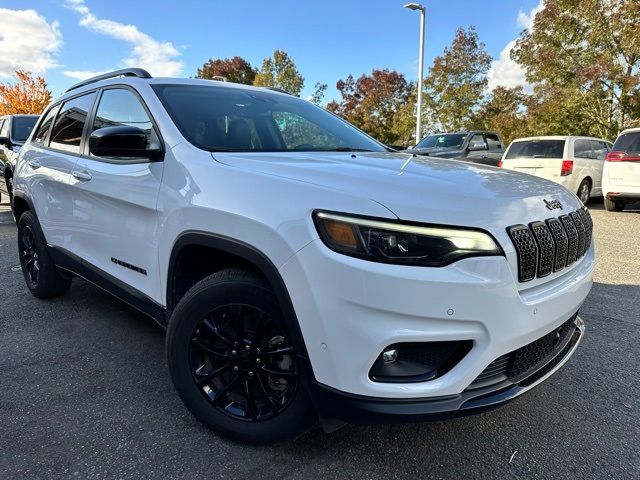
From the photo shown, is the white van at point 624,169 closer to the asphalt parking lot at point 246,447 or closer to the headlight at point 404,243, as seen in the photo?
the asphalt parking lot at point 246,447

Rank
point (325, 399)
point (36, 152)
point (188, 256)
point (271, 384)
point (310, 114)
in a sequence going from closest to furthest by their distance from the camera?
1. point (325, 399)
2. point (271, 384)
3. point (188, 256)
4. point (310, 114)
5. point (36, 152)

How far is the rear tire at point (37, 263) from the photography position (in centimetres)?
382

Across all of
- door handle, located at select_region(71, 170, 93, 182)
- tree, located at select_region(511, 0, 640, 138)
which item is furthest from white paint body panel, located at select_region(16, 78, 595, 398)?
tree, located at select_region(511, 0, 640, 138)

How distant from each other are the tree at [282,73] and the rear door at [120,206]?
2325cm

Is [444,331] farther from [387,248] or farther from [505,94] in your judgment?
[505,94]

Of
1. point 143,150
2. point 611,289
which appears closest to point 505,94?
point 611,289

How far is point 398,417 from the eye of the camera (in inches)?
64.6

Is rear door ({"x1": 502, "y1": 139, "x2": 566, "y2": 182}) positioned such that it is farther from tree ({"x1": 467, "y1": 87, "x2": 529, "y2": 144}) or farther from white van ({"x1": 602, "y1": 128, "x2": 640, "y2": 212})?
tree ({"x1": 467, "y1": 87, "x2": 529, "y2": 144})

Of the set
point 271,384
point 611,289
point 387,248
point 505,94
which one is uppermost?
point 505,94

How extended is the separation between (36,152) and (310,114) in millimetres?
2407

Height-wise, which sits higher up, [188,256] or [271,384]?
[188,256]

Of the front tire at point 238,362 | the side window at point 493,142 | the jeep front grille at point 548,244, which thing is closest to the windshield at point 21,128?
the front tire at point 238,362

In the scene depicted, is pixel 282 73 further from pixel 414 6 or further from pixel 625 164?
pixel 625 164

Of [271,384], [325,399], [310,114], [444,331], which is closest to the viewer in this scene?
[444,331]
